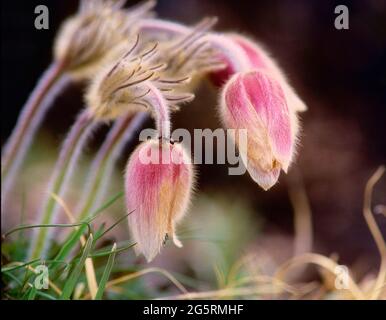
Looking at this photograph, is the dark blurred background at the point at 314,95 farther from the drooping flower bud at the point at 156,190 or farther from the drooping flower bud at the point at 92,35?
the drooping flower bud at the point at 156,190

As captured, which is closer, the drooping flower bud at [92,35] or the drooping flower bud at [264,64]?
the drooping flower bud at [264,64]

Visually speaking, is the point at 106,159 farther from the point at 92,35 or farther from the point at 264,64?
the point at 264,64

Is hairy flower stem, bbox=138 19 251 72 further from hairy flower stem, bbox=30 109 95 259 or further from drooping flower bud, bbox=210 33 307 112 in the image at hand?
hairy flower stem, bbox=30 109 95 259

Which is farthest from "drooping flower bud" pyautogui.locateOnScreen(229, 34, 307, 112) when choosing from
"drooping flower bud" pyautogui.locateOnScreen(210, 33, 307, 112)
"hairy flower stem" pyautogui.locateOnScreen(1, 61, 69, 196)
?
"hairy flower stem" pyautogui.locateOnScreen(1, 61, 69, 196)

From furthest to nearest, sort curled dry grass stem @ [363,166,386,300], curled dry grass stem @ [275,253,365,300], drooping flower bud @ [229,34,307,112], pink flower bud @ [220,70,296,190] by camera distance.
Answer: curled dry grass stem @ [363,166,386,300], curled dry grass stem @ [275,253,365,300], drooping flower bud @ [229,34,307,112], pink flower bud @ [220,70,296,190]

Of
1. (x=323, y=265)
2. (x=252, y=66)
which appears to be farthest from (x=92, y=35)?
(x=323, y=265)

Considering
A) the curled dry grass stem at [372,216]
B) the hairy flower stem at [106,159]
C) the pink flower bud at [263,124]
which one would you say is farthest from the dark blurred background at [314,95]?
the pink flower bud at [263,124]
